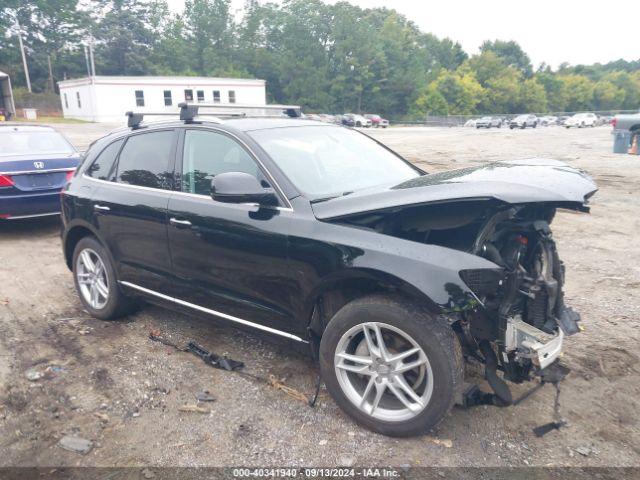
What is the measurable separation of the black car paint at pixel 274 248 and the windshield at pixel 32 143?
4252 mm

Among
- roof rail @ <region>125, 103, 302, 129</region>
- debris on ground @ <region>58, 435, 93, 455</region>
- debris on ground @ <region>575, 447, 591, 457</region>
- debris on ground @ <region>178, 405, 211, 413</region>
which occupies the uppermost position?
roof rail @ <region>125, 103, 302, 129</region>

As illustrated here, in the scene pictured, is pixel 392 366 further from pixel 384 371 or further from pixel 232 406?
pixel 232 406

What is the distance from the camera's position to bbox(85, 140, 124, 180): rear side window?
183 inches

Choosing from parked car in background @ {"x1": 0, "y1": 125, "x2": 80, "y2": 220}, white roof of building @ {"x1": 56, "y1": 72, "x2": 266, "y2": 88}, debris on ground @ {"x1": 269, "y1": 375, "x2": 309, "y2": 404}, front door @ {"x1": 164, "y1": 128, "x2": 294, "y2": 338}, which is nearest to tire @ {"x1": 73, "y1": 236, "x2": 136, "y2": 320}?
front door @ {"x1": 164, "y1": 128, "x2": 294, "y2": 338}

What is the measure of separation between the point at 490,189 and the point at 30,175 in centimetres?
703

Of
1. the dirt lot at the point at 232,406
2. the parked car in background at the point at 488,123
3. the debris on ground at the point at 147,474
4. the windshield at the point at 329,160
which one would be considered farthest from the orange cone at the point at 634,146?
the parked car in background at the point at 488,123

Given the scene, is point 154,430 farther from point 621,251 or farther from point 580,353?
point 621,251

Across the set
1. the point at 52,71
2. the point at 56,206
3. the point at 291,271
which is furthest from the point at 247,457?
the point at 52,71

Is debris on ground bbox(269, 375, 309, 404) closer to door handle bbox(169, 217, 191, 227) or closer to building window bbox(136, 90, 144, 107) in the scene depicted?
door handle bbox(169, 217, 191, 227)

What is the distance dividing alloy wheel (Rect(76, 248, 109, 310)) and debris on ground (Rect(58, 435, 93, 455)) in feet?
6.00

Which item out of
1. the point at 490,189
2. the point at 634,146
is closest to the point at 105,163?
the point at 490,189

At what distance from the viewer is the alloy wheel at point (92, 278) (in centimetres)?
479

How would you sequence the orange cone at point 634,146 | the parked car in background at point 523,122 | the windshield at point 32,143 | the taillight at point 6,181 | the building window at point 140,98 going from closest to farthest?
1. the taillight at point 6,181
2. the windshield at point 32,143
3. the orange cone at point 634,146
4. the building window at point 140,98
5. the parked car in background at point 523,122

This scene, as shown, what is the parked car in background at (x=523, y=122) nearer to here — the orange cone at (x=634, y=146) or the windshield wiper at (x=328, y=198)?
the orange cone at (x=634, y=146)
